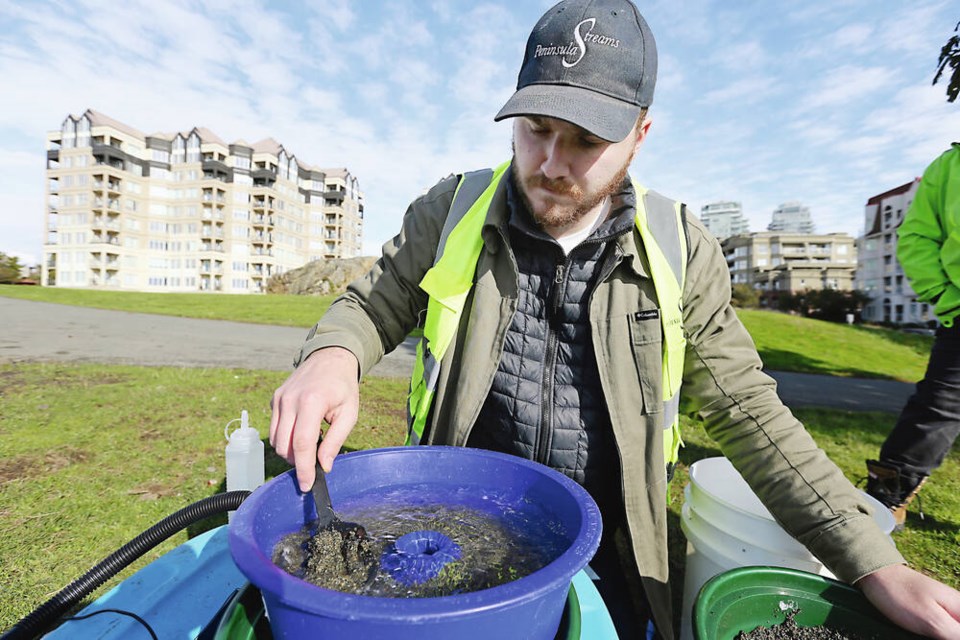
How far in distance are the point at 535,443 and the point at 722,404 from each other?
2.05ft

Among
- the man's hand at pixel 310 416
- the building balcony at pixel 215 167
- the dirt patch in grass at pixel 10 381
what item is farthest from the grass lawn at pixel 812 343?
the building balcony at pixel 215 167

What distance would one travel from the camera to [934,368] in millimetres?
2680

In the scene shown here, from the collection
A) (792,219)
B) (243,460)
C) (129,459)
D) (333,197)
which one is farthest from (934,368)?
(792,219)

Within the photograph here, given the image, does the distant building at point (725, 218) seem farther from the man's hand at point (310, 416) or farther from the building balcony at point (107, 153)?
the man's hand at point (310, 416)

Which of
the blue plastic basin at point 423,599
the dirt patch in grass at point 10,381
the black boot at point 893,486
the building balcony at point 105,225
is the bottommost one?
the black boot at point 893,486

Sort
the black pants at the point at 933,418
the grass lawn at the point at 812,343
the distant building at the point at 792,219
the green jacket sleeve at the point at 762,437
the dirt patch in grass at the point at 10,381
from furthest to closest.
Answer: the distant building at the point at 792,219 → the grass lawn at the point at 812,343 → the dirt patch in grass at the point at 10,381 → the black pants at the point at 933,418 → the green jacket sleeve at the point at 762,437

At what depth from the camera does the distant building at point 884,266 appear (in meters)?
46.0

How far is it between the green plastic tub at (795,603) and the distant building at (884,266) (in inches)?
2247

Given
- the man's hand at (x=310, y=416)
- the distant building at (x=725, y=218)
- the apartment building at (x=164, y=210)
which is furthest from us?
the distant building at (x=725, y=218)

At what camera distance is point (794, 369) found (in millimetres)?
9070

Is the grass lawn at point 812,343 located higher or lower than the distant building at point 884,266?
lower

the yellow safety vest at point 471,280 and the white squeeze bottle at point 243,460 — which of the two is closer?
the yellow safety vest at point 471,280

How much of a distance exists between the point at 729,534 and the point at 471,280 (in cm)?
119

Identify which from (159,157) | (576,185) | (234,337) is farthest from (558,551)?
(159,157)
